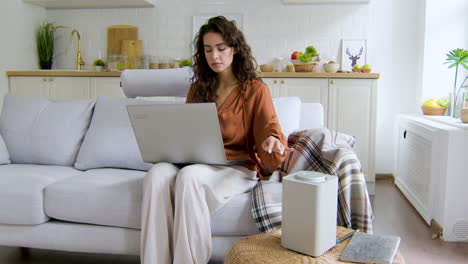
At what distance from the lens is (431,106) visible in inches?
139

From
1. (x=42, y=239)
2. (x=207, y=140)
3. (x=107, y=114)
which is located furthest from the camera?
(x=107, y=114)

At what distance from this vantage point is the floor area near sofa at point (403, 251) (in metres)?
2.30

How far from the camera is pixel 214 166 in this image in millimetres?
1920

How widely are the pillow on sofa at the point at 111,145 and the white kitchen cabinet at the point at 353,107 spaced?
1.88 m

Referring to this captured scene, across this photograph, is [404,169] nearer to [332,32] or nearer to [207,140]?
[332,32]

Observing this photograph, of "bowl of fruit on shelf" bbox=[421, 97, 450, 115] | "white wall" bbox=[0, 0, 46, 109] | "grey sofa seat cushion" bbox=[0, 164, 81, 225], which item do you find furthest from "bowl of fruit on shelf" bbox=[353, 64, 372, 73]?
"white wall" bbox=[0, 0, 46, 109]

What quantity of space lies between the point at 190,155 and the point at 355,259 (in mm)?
844

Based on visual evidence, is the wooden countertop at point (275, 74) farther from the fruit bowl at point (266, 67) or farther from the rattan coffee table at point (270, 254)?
the rattan coffee table at point (270, 254)

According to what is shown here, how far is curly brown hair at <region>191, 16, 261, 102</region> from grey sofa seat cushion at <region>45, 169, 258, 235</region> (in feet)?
1.68

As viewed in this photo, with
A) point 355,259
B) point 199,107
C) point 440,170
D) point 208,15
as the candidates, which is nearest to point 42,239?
point 199,107

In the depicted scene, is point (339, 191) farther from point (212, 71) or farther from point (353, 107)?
point (353, 107)

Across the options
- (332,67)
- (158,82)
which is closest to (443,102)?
(332,67)

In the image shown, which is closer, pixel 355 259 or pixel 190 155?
pixel 355 259

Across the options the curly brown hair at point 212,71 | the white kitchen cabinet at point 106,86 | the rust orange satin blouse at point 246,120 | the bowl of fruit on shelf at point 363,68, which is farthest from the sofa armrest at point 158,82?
the bowl of fruit on shelf at point 363,68
